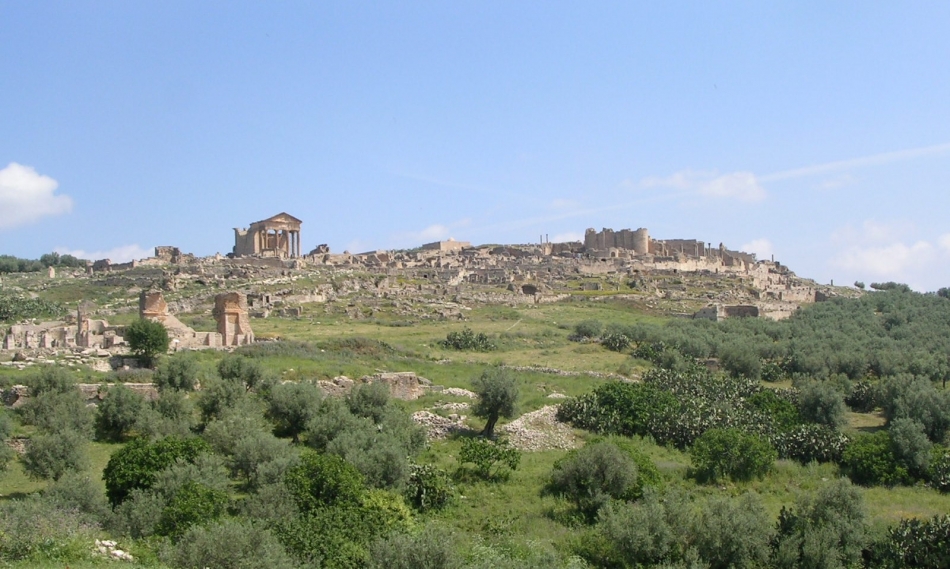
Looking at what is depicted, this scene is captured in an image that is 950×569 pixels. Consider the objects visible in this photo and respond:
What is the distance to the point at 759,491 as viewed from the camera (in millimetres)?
21125

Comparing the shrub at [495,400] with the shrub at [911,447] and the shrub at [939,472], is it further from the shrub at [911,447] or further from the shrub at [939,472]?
the shrub at [939,472]

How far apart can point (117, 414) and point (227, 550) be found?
31.1 feet

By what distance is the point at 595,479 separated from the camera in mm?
18703

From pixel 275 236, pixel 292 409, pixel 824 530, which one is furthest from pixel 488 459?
pixel 275 236

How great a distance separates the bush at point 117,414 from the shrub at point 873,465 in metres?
18.3

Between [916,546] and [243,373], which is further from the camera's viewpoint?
[243,373]

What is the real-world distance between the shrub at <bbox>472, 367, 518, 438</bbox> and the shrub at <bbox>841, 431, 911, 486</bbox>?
30.0 feet

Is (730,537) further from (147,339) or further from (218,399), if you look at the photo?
(147,339)

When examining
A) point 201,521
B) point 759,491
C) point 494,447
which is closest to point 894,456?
point 759,491

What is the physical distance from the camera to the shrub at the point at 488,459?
788 inches

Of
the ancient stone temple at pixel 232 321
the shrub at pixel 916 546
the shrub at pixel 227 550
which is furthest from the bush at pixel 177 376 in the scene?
the shrub at pixel 916 546

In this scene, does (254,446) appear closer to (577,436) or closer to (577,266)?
(577,436)

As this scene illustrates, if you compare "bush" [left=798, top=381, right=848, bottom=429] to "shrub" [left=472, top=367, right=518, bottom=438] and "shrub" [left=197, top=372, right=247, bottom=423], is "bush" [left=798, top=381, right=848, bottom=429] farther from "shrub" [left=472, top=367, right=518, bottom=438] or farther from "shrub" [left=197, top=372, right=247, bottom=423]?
"shrub" [left=197, top=372, right=247, bottom=423]

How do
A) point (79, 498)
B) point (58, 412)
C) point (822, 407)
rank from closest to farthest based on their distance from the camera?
1. point (79, 498)
2. point (58, 412)
3. point (822, 407)
